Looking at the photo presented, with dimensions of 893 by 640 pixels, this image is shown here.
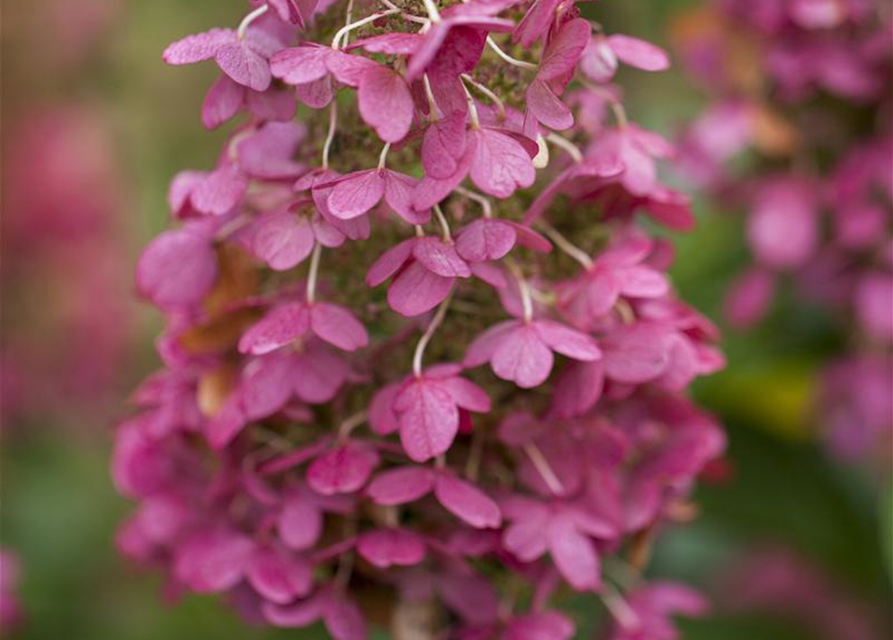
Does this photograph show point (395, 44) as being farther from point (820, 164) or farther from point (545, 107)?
point (820, 164)

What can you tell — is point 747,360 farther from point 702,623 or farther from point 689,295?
point 702,623

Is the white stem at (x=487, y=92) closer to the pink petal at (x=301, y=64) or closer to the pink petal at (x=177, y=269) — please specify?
the pink petal at (x=301, y=64)

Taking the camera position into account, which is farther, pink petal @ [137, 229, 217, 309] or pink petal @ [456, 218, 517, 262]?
pink petal @ [137, 229, 217, 309]

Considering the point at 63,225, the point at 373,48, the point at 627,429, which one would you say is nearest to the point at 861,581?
the point at 627,429

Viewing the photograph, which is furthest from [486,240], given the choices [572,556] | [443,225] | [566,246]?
Result: [572,556]

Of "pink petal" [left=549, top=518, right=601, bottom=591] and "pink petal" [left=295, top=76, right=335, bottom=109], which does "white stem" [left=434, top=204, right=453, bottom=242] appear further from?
"pink petal" [left=549, top=518, right=601, bottom=591]

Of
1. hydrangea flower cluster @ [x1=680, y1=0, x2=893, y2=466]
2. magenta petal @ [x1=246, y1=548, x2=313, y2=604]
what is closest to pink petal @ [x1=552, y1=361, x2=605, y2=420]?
magenta petal @ [x1=246, y1=548, x2=313, y2=604]
